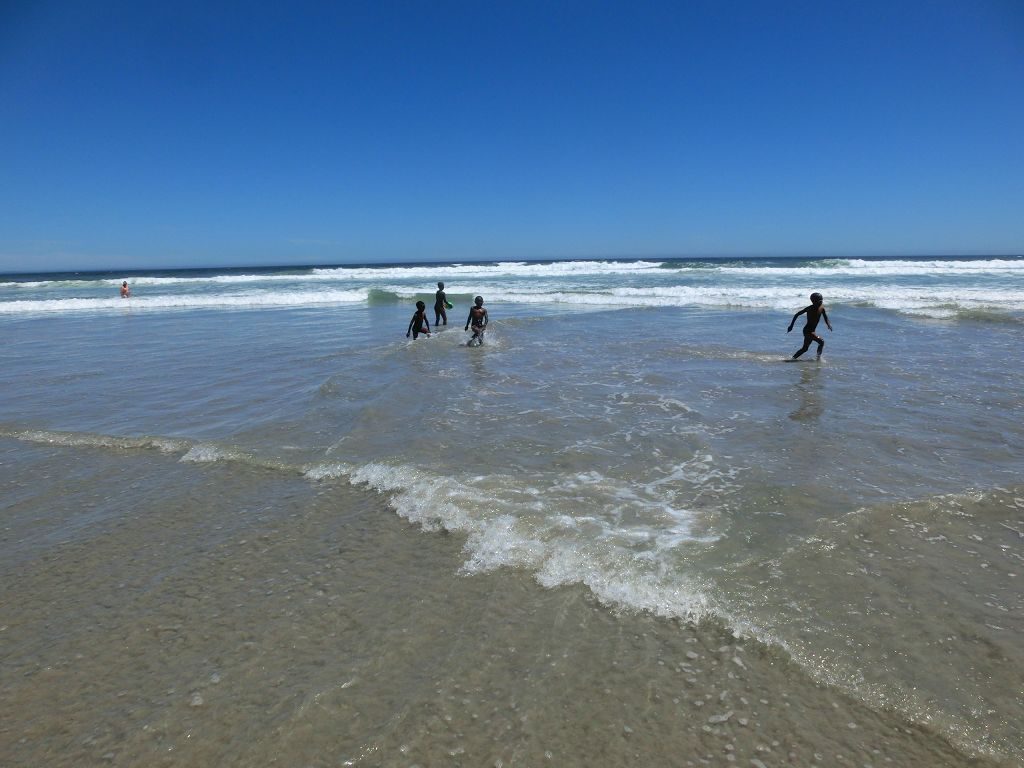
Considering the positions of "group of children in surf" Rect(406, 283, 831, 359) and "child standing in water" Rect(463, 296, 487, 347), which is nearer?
"group of children in surf" Rect(406, 283, 831, 359)

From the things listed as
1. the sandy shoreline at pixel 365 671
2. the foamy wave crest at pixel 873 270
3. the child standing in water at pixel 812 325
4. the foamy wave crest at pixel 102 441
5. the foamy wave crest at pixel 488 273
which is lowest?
the sandy shoreline at pixel 365 671

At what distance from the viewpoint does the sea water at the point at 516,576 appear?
264cm

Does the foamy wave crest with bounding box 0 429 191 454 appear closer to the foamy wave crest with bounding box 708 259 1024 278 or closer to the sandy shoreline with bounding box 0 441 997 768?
the sandy shoreline with bounding box 0 441 997 768

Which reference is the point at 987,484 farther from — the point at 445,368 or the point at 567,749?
the point at 445,368

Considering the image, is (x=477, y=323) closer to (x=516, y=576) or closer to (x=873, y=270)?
(x=516, y=576)

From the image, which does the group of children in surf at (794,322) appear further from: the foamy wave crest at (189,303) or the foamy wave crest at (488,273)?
the foamy wave crest at (488,273)

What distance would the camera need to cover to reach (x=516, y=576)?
381 centimetres

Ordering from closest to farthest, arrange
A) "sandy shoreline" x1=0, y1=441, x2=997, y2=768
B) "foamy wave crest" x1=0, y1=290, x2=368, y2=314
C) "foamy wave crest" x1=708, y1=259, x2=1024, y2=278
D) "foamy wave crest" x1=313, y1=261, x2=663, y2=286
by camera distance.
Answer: "sandy shoreline" x1=0, y1=441, x2=997, y2=768 → "foamy wave crest" x1=0, y1=290, x2=368, y2=314 → "foamy wave crest" x1=708, y1=259, x2=1024, y2=278 → "foamy wave crest" x1=313, y1=261, x2=663, y2=286

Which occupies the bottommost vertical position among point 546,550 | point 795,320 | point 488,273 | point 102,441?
point 546,550

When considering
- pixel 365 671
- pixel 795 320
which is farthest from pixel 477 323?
pixel 365 671

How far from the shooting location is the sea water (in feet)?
8.66

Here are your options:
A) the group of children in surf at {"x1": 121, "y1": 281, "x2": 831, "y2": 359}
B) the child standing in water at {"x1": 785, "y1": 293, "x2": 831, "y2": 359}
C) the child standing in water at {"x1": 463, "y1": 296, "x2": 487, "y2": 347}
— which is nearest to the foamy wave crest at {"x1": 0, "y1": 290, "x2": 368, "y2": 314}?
the group of children in surf at {"x1": 121, "y1": 281, "x2": 831, "y2": 359}

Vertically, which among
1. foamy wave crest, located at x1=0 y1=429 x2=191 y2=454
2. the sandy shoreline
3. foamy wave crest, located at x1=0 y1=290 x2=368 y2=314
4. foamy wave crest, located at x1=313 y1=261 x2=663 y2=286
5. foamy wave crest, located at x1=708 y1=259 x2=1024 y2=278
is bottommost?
the sandy shoreline

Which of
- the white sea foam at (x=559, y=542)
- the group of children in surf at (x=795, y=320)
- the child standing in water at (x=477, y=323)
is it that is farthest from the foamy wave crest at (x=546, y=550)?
the child standing in water at (x=477, y=323)
